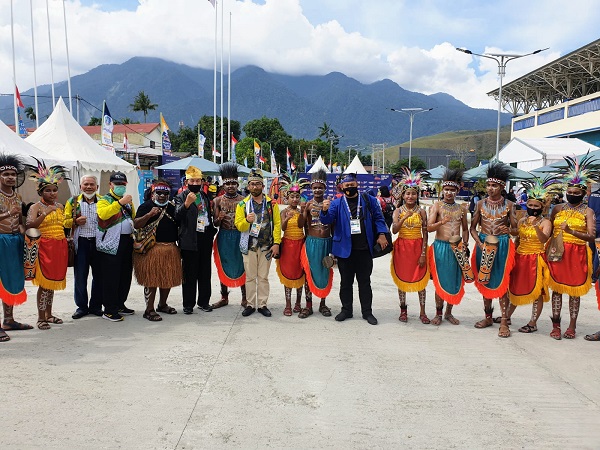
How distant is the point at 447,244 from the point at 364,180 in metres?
18.9

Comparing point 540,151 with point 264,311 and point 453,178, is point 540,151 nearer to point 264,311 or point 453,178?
point 453,178

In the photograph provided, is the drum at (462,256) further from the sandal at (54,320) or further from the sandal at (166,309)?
the sandal at (54,320)

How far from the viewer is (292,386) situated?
384 cm

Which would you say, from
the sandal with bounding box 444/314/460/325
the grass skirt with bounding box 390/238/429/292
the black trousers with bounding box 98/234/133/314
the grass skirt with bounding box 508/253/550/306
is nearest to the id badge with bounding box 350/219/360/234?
the grass skirt with bounding box 390/238/429/292

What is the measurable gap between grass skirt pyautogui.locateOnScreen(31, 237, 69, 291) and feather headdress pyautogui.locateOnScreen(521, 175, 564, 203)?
529cm

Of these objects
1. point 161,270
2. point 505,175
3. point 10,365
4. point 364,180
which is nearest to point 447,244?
point 505,175

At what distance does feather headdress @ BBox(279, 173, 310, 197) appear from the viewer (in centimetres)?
608

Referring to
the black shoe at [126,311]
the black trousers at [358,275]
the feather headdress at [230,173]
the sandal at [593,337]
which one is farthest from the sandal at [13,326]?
the sandal at [593,337]

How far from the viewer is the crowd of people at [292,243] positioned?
16.9 feet

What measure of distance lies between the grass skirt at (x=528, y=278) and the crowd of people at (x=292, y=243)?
0.04 feet

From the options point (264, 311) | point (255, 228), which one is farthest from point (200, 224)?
point (264, 311)

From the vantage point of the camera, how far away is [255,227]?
5875 mm

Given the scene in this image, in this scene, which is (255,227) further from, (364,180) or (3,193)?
(364,180)

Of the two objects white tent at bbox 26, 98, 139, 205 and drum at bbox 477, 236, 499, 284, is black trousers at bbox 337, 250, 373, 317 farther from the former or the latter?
white tent at bbox 26, 98, 139, 205
